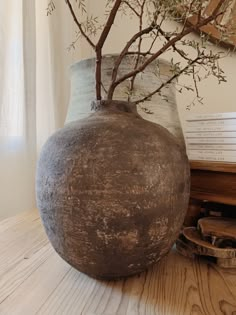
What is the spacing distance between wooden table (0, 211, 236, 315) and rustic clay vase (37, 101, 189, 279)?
3 centimetres

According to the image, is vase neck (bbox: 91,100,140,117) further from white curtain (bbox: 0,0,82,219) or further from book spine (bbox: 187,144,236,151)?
white curtain (bbox: 0,0,82,219)

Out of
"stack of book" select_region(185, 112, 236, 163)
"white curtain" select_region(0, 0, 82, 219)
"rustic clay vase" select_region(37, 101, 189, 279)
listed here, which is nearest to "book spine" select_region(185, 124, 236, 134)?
"stack of book" select_region(185, 112, 236, 163)

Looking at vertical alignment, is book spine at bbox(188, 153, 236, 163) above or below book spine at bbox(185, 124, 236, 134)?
below

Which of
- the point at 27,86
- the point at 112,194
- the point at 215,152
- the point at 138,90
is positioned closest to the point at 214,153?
the point at 215,152

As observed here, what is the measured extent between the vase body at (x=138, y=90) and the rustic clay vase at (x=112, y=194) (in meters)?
0.24

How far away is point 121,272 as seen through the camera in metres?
0.44

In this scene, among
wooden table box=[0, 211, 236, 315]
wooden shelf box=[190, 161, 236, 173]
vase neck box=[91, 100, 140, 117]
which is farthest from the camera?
wooden shelf box=[190, 161, 236, 173]

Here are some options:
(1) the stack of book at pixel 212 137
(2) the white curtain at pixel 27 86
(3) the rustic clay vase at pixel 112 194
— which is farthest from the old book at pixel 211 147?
(2) the white curtain at pixel 27 86

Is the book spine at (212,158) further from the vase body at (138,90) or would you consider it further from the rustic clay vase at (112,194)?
the rustic clay vase at (112,194)

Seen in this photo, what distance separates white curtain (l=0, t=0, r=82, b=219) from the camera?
82cm

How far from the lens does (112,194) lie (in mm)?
393

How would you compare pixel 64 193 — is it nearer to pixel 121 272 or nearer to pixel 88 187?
pixel 88 187

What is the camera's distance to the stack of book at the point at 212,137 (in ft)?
2.15

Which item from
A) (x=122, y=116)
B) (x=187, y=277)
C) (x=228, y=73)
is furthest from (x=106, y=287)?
(x=228, y=73)
